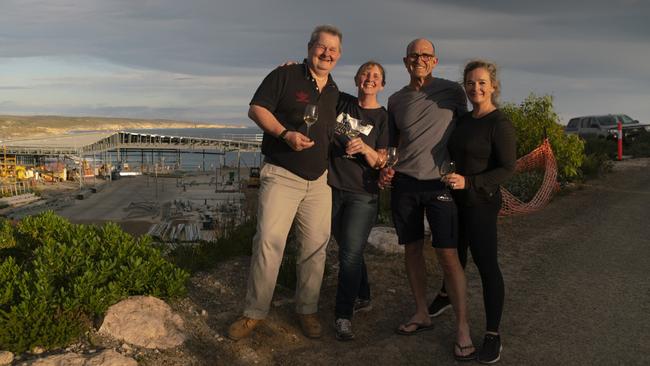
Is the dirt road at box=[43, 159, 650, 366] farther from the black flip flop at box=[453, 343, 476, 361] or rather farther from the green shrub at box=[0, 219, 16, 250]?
the green shrub at box=[0, 219, 16, 250]

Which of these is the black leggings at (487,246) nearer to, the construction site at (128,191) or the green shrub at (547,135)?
the construction site at (128,191)

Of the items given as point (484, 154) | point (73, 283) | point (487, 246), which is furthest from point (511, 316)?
point (73, 283)

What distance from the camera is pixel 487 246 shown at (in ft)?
12.6

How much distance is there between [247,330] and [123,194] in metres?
46.2

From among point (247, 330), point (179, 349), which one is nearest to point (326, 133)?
point (247, 330)

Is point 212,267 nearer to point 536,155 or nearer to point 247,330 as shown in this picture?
point 247,330

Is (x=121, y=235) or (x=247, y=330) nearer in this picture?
(x=247, y=330)

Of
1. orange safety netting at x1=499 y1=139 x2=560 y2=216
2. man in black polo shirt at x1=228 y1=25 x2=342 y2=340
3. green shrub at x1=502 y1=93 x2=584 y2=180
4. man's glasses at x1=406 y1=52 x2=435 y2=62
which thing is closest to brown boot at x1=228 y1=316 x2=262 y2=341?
man in black polo shirt at x1=228 y1=25 x2=342 y2=340

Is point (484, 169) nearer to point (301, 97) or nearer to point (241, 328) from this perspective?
point (301, 97)

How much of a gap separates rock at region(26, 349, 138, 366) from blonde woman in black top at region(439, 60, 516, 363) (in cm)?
241

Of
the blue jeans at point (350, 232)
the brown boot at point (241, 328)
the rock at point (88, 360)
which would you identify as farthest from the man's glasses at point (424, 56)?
the rock at point (88, 360)

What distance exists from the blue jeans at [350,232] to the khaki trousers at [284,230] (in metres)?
0.09

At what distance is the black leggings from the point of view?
150 inches

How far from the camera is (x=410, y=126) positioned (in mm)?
4027
